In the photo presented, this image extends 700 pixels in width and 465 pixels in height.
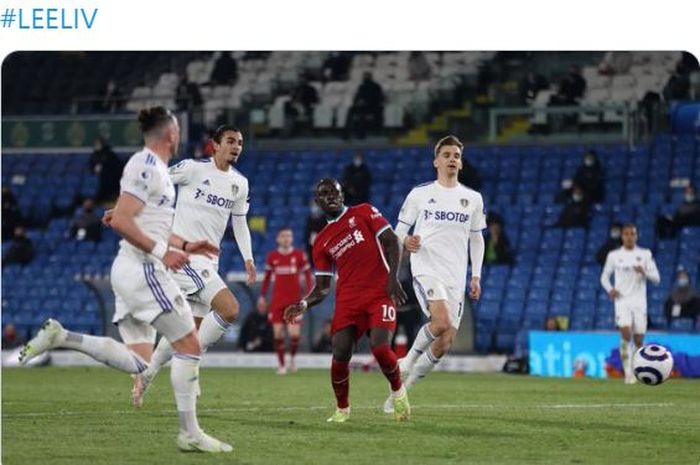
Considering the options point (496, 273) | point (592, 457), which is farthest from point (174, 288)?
point (496, 273)

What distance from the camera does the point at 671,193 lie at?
28000 mm

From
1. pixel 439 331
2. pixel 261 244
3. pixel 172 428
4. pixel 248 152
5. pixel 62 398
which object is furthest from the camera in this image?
pixel 248 152

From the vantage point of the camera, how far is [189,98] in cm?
3378

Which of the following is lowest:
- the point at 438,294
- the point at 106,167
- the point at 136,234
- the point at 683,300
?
the point at 438,294

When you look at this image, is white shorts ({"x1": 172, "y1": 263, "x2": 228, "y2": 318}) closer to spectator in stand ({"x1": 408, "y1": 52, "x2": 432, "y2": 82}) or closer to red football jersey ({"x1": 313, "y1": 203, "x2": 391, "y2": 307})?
red football jersey ({"x1": 313, "y1": 203, "x2": 391, "y2": 307})

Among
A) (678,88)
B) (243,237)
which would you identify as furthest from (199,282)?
(678,88)

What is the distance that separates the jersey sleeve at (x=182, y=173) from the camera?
14.4m

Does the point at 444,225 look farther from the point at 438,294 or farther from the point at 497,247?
the point at 497,247

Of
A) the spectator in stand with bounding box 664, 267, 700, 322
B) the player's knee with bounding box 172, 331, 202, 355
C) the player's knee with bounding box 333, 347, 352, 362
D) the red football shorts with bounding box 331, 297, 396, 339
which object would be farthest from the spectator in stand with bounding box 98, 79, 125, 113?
the player's knee with bounding box 172, 331, 202, 355

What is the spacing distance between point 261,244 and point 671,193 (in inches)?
309

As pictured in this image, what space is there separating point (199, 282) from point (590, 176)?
15171mm

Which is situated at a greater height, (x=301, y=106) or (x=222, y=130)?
(x=301, y=106)

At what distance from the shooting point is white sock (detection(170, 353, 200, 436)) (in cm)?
1023
